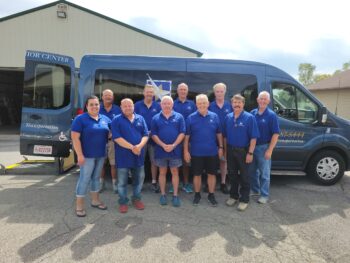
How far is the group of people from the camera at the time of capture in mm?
3650

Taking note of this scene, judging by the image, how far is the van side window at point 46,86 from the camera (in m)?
5.24

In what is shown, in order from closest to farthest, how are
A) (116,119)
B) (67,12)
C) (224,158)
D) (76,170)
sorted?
(116,119) < (224,158) < (76,170) < (67,12)

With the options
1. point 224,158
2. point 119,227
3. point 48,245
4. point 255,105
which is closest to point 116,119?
point 119,227

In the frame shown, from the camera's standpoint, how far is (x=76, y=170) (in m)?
6.18

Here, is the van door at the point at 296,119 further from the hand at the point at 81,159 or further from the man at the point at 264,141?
the hand at the point at 81,159

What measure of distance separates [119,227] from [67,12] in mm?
12543

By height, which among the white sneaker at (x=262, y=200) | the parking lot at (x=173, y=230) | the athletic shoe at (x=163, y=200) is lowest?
the parking lot at (x=173, y=230)

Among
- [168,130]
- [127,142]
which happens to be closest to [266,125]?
[168,130]

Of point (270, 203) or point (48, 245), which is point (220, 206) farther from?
point (48, 245)

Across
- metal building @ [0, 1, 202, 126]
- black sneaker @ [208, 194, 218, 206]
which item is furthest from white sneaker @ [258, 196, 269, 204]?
metal building @ [0, 1, 202, 126]

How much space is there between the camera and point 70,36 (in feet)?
42.9

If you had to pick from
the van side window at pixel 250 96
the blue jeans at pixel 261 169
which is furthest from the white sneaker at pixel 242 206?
the van side window at pixel 250 96

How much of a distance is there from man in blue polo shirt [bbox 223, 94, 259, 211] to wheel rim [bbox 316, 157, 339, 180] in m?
2.06

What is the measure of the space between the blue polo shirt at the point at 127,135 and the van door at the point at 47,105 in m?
2.02
